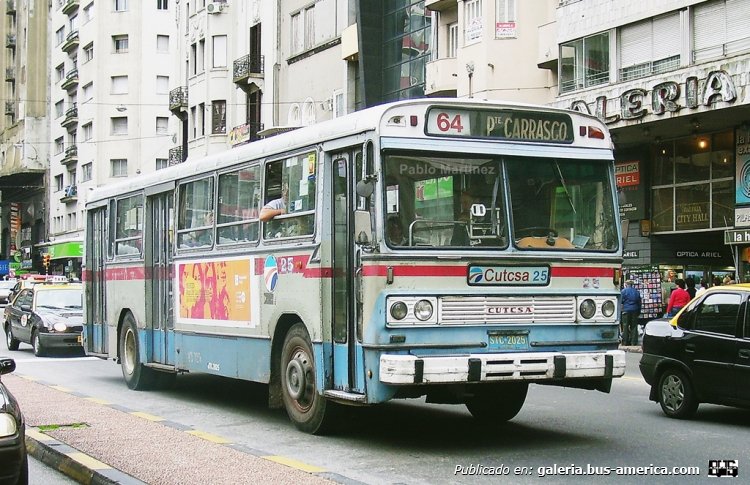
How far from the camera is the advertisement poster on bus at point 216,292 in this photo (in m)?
12.7

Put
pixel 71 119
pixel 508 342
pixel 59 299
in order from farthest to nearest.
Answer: pixel 71 119 → pixel 59 299 → pixel 508 342

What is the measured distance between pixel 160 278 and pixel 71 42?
67.0m

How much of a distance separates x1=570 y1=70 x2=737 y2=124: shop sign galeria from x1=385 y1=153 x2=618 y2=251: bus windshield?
13423mm

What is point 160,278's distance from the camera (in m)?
15.7

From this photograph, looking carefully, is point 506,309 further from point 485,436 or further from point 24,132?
point 24,132

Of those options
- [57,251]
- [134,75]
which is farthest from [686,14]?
[57,251]

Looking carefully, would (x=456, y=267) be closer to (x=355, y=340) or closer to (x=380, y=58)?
(x=355, y=340)

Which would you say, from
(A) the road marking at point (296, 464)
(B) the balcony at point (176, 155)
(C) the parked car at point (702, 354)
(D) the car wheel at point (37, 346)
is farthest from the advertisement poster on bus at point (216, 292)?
(B) the balcony at point (176, 155)

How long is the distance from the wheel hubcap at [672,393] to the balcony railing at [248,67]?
1564 inches

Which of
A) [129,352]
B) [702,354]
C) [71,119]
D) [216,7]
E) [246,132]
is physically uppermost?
[216,7]

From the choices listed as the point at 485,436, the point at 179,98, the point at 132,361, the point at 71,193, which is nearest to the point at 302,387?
the point at 485,436

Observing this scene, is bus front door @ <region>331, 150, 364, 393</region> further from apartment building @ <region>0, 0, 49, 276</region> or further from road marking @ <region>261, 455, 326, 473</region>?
apartment building @ <region>0, 0, 49, 276</region>

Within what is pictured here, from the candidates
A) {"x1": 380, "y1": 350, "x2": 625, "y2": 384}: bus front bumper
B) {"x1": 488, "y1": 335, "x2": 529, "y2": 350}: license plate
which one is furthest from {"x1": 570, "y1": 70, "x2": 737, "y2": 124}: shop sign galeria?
{"x1": 488, "y1": 335, "x2": 529, "y2": 350}: license plate

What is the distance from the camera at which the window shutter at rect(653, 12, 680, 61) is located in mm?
27188
